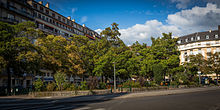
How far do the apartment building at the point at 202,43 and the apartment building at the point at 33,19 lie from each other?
48.8m

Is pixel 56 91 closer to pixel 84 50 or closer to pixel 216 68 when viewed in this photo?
pixel 84 50

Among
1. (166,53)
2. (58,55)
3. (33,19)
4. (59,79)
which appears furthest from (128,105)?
(33,19)

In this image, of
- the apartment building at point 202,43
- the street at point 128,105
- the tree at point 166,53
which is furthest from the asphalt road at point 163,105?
the apartment building at point 202,43

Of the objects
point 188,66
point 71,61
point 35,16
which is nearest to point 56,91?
point 71,61

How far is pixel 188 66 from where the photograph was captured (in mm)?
52875

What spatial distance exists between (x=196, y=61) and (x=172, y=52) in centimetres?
1029

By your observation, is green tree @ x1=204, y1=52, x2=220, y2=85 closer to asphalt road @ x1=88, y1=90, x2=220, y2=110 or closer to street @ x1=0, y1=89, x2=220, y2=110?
street @ x1=0, y1=89, x2=220, y2=110

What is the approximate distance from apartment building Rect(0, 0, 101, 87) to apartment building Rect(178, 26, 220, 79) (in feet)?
160

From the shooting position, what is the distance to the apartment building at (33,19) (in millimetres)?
40406

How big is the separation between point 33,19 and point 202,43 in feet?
222

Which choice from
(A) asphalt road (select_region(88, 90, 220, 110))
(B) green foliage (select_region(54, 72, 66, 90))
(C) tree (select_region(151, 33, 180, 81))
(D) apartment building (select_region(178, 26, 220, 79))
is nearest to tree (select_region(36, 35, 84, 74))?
(B) green foliage (select_region(54, 72, 66, 90))

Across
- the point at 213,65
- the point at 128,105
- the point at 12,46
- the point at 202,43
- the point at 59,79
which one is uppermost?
the point at 202,43

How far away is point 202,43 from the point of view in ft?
253

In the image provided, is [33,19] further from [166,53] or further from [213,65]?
[213,65]
